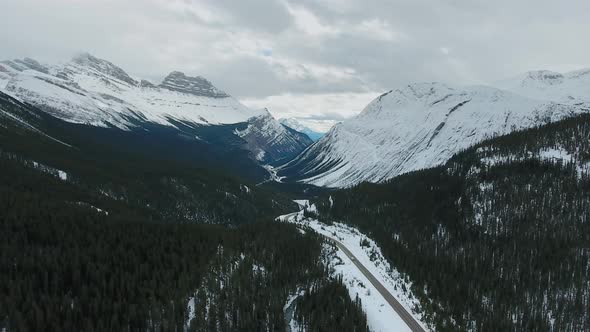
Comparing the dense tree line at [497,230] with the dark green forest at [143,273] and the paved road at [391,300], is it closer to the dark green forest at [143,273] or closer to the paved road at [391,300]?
the paved road at [391,300]

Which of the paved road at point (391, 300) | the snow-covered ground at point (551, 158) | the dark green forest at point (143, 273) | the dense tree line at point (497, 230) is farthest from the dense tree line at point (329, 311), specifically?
the snow-covered ground at point (551, 158)

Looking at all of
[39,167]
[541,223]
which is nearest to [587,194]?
[541,223]

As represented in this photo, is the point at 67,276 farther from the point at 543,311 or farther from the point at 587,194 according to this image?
the point at 587,194

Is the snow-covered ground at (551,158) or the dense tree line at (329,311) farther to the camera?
the snow-covered ground at (551,158)

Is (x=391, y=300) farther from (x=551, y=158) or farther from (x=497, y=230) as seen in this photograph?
(x=551, y=158)

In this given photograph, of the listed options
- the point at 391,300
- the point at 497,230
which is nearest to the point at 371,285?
the point at 391,300

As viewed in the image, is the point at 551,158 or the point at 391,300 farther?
the point at 551,158

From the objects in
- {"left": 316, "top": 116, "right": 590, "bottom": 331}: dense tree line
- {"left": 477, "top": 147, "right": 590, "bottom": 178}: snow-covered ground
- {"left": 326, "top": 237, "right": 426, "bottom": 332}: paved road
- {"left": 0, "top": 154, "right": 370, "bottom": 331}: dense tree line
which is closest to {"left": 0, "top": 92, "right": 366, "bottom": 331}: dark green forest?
{"left": 0, "top": 154, "right": 370, "bottom": 331}: dense tree line
